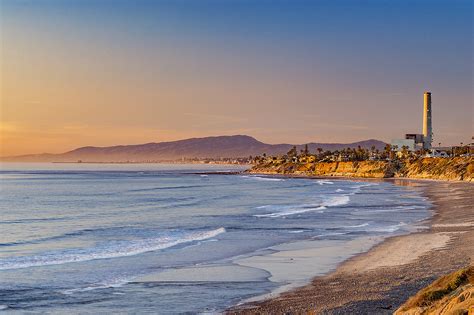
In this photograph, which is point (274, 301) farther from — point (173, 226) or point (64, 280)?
point (173, 226)

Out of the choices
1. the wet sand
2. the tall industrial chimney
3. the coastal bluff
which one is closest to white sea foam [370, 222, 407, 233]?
the wet sand

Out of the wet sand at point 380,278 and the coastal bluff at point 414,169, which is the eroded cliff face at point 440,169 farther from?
the wet sand at point 380,278

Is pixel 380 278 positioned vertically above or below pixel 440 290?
below

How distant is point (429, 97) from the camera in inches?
7028

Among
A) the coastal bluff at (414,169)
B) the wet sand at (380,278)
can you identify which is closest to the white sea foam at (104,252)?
the wet sand at (380,278)

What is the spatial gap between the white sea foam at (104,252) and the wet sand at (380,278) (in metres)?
9.22

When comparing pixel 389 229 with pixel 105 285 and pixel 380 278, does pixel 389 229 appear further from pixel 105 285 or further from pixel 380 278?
pixel 105 285

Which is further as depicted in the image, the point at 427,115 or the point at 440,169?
the point at 427,115

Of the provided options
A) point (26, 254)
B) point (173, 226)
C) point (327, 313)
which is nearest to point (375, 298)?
point (327, 313)

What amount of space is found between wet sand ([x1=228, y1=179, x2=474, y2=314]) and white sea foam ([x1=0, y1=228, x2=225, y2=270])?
9219mm

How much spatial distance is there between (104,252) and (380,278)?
12483 mm

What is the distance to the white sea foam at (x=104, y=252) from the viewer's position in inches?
862

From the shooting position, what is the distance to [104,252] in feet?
81.1

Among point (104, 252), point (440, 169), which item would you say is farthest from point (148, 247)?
point (440, 169)
